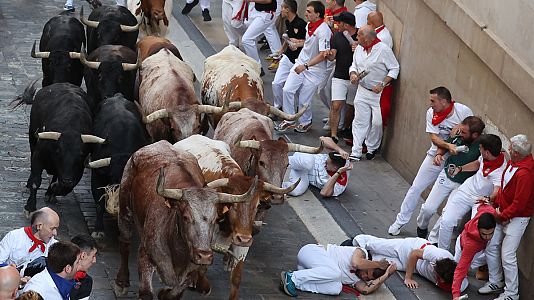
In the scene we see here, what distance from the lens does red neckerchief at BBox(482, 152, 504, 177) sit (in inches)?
541

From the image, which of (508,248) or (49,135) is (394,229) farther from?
(49,135)

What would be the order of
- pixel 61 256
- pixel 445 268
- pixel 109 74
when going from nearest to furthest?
1. pixel 61 256
2. pixel 445 268
3. pixel 109 74

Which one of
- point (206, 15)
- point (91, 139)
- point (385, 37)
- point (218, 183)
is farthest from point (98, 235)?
point (206, 15)

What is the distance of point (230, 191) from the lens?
1193cm

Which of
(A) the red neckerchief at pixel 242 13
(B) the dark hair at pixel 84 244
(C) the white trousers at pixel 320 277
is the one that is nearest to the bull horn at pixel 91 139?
(C) the white trousers at pixel 320 277

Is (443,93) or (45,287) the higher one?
(45,287)

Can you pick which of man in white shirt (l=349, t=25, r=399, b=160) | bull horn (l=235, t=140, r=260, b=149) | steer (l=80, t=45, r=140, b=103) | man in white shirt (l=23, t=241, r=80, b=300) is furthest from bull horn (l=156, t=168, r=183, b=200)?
man in white shirt (l=349, t=25, r=399, b=160)

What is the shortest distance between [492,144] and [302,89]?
16.9ft

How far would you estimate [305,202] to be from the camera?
15828 millimetres

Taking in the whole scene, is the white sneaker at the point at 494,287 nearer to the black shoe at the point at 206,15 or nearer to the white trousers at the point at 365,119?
the white trousers at the point at 365,119

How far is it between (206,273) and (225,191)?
1.71 meters

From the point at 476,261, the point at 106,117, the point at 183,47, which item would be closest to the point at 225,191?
the point at 106,117

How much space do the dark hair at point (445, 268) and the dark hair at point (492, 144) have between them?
4.51 feet

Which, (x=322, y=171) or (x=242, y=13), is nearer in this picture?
(x=322, y=171)
